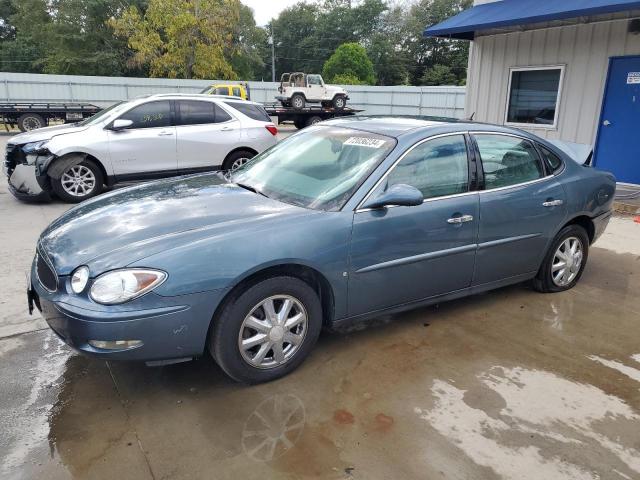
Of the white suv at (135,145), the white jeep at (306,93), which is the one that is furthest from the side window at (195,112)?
the white jeep at (306,93)

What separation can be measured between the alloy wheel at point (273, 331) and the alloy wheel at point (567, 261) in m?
2.66

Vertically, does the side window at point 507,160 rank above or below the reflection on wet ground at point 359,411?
above

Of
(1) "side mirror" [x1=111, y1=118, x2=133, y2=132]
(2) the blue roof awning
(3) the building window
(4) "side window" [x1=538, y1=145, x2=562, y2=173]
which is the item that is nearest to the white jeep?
(2) the blue roof awning

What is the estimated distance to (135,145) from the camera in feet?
26.8

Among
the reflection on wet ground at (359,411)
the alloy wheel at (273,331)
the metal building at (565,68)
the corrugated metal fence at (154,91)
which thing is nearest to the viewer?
the reflection on wet ground at (359,411)

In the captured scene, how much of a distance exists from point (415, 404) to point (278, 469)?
Result: 37.4 inches

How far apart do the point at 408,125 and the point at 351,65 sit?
4366 cm

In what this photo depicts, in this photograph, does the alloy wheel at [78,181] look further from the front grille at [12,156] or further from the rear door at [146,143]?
the front grille at [12,156]

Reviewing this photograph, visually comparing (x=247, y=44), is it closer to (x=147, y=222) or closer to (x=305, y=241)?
(x=147, y=222)

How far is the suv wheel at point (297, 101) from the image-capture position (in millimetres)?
26641

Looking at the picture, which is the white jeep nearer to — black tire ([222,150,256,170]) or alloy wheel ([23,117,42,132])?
alloy wheel ([23,117,42,132])

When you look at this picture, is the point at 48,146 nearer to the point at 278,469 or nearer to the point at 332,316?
the point at 332,316

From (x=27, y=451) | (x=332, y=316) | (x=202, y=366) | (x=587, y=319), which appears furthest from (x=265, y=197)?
(x=587, y=319)

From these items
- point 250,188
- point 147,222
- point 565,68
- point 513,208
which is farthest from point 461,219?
point 565,68
